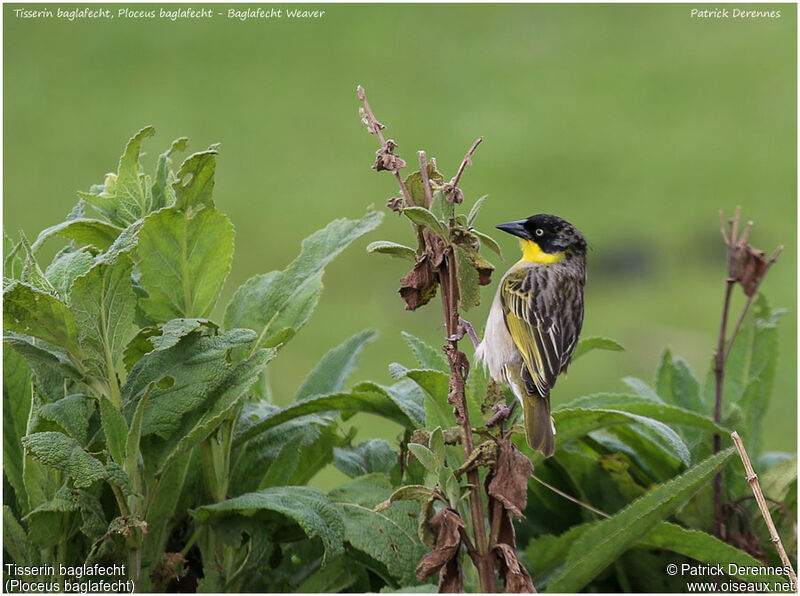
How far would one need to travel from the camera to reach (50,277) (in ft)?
5.13

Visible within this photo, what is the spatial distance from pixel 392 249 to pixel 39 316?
20.5 inches

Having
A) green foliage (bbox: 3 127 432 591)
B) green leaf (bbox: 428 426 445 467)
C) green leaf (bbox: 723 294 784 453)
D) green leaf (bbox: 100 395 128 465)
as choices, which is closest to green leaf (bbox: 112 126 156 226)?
green foliage (bbox: 3 127 432 591)

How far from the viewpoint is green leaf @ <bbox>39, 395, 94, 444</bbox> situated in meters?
1.49

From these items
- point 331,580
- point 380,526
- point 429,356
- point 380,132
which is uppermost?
point 380,132

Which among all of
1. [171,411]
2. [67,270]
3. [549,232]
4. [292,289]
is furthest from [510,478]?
[549,232]

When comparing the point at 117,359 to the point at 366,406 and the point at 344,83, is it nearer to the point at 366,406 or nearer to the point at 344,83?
the point at 366,406

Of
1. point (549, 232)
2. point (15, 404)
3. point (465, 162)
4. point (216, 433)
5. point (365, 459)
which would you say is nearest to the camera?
point (465, 162)

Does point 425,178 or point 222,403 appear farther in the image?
point 222,403

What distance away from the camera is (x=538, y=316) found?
1930 millimetres

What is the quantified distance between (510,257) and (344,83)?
2192 mm

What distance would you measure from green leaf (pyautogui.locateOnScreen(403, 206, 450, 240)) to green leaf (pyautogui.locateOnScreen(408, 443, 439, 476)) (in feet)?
0.82

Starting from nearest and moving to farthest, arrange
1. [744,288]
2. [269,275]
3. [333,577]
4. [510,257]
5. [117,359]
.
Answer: [117,359], [333,577], [269,275], [744,288], [510,257]

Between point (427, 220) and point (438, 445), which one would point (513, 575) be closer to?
point (438, 445)

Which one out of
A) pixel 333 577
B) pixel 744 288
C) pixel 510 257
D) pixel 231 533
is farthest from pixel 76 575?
Answer: pixel 510 257
